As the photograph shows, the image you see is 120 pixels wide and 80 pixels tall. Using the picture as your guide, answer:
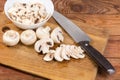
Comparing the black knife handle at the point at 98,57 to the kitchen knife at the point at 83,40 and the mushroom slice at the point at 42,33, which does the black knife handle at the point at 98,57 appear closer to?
the kitchen knife at the point at 83,40

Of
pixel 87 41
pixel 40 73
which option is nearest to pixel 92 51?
pixel 87 41

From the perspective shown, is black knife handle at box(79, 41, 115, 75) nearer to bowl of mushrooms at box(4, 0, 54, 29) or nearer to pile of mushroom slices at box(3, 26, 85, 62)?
pile of mushroom slices at box(3, 26, 85, 62)

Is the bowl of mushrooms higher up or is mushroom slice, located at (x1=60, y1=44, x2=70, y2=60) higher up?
the bowl of mushrooms

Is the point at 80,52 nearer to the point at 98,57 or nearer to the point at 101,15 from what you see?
the point at 98,57

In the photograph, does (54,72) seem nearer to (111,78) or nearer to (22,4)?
(111,78)

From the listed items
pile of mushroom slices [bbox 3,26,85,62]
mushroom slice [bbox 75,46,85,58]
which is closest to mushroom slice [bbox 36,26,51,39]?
pile of mushroom slices [bbox 3,26,85,62]

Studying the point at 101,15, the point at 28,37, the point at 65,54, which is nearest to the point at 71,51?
the point at 65,54
